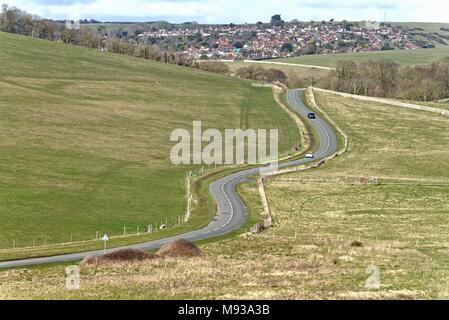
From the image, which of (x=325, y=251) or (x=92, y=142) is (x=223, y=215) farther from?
(x=92, y=142)

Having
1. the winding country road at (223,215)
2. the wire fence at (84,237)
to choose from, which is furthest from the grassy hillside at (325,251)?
the wire fence at (84,237)

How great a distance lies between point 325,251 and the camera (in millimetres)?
57438

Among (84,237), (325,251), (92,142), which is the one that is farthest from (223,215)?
(92,142)

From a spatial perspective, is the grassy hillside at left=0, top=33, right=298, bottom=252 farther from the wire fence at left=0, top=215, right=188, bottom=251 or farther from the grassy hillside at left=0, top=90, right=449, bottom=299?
the grassy hillside at left=0, top=90, right=449, bottom=299

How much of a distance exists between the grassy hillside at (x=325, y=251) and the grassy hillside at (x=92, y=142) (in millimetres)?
14355

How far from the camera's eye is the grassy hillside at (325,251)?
40.8m

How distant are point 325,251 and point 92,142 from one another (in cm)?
7385

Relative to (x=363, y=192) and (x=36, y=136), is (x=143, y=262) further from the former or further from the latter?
(x=36, y=136)

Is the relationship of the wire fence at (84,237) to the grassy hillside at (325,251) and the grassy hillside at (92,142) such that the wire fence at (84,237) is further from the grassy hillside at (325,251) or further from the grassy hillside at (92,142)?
the grassy hillside at (325,251)

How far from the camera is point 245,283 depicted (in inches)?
1681

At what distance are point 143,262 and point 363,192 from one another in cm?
5383

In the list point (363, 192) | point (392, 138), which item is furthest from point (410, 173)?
point (392, 138)

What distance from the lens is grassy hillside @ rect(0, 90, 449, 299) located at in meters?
40.8

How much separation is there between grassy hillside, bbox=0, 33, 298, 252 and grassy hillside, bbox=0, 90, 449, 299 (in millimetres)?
14355
